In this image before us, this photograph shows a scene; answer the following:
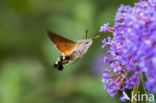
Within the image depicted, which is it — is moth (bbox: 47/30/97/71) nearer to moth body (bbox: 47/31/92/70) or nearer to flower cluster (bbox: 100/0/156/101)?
moth body (bbox: 47/31/92/70)

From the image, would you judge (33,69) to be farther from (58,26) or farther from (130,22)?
(130,22)

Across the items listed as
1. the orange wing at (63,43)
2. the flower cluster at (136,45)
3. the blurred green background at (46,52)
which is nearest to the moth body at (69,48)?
the orange wing at (63,43)

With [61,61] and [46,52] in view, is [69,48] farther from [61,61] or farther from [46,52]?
[46,52]

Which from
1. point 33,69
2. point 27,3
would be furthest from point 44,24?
point 33,69

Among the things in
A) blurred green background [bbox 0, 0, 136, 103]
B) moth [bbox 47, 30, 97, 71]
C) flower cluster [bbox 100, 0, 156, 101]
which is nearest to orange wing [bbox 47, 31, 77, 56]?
moth [bbox 47, 30, 97, 71]

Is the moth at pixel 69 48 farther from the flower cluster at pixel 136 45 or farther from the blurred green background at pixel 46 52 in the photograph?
the blurred green background at pixel 46 52
